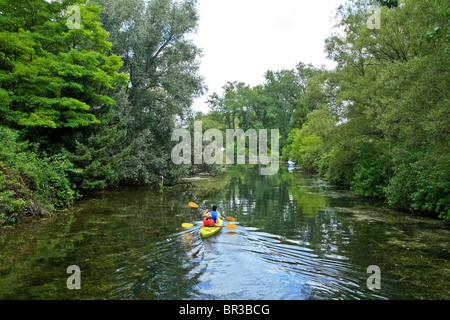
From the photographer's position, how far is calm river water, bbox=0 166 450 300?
5.64m

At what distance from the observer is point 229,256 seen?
777 cm

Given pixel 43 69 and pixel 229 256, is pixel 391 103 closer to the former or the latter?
pixel 229 256

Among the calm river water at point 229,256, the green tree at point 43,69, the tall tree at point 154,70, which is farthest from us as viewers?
the tall tree at point 154,70

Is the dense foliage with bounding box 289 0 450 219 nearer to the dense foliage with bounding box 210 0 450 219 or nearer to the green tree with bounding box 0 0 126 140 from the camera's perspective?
the dense foliage with bounding box 210 0 450 219

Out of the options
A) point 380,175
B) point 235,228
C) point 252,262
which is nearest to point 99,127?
point 235,228

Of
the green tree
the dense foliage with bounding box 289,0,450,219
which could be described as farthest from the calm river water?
the green tree

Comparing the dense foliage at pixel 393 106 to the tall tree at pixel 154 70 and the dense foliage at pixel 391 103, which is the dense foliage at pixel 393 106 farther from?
the tall tree at pixel 154 70

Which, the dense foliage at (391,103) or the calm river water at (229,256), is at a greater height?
the dense foliage at (391,103)

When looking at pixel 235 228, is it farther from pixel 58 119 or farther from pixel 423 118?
pixel 58 119

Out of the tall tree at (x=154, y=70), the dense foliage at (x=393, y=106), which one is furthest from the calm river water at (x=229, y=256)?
the tall tree at (x=154, y=70)

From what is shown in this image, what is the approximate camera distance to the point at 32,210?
11.1 metres

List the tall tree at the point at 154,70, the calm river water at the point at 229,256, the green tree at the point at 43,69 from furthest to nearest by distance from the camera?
the tall tree at the point at 154,70
the green tree at the point at 43,69
the calm river water at the point at 229,256

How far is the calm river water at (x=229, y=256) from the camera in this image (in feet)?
18.5

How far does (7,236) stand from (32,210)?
228 cm
